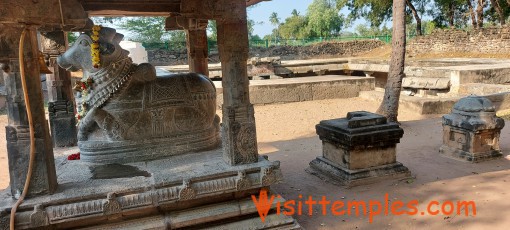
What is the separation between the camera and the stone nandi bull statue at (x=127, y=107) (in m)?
3.43

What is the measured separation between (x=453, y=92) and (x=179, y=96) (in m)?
8.81

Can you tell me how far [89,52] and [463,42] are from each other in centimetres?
2131

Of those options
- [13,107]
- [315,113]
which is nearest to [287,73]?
[315,113]

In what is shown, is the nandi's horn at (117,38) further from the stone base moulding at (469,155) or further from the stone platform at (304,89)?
the stone platform at (304,89)

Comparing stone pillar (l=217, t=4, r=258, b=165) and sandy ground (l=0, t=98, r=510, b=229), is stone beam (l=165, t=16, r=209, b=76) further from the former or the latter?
sandy ground (l=0, t=98, r=510, b=229)

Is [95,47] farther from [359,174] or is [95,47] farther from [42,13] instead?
[359,174]

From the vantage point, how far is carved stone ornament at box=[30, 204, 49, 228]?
2713mm

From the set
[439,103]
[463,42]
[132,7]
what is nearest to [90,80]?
[132,7]

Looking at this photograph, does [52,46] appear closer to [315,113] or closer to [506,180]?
[506,180]

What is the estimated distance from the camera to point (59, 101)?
4.98 metres

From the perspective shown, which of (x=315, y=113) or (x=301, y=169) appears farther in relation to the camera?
(x=315, y=113)

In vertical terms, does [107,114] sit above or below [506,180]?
above

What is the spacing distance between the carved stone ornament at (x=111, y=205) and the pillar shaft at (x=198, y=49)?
8.42 ft

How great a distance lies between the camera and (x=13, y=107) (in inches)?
107
